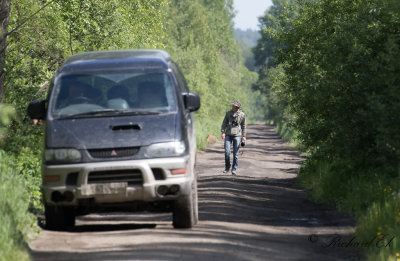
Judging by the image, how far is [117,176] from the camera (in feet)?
29.5

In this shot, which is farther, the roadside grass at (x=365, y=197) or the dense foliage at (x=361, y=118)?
the dense foliage at (x=361, y=118)

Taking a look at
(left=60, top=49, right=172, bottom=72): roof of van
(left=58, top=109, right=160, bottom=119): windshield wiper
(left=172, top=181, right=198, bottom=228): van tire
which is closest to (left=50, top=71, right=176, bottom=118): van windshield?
(left=58, top=109, right=160, bottom=119): windshield wiper

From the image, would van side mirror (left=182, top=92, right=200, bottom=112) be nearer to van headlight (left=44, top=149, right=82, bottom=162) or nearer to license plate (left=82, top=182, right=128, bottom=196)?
license plate (left=82, top=182, right=128, bottom=196)

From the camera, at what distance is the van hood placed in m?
9.02

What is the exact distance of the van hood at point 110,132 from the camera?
902cm

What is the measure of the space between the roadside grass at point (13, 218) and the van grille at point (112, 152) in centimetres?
114

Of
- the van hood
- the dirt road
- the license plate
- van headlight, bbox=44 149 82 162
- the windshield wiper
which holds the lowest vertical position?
the dirt road

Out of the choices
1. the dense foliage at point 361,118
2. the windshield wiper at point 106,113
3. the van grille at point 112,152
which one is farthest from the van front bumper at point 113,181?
the dense foliage at point 361,118

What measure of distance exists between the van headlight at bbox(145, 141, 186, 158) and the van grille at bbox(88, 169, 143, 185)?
0.95 ft

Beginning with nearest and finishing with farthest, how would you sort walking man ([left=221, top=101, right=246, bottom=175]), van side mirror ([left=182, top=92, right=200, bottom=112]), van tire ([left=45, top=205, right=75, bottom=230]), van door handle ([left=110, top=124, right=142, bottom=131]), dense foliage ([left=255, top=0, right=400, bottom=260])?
van door handle ([left=110, top=124, right=142, bottom=131]) < van tire ([left=45, top=205, right=75, bottom=230]) < van side mirror ([left=182, top=92, right=200, bottom=112]) < dense foliage ([left=255, top=0, right=400, bottom=260]) < walking man ([left=221, top=101, right=246, bottom=175])

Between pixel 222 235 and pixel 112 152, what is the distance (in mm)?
1745

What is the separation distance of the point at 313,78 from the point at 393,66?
473 centimetres

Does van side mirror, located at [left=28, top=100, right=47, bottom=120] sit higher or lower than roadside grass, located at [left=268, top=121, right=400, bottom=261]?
higher

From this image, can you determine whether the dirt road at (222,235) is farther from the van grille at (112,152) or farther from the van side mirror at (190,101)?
the van side mirror at (190,101)
